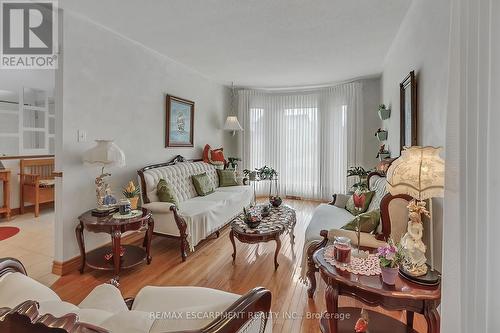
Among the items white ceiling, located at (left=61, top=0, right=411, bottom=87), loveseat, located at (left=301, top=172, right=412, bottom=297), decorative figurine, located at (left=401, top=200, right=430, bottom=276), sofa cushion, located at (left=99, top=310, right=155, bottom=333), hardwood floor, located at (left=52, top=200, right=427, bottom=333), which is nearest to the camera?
sofa cushion, located at (left=99, top=310, right=155, bottom=333)

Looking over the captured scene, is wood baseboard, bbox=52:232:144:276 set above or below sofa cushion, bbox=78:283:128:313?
below

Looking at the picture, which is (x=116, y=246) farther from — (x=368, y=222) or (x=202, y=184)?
(x=368, y=222)

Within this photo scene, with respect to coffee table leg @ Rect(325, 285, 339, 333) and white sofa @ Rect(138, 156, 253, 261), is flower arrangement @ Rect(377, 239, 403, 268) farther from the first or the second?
white sofa @ Rect(138, 156, 253, 261)

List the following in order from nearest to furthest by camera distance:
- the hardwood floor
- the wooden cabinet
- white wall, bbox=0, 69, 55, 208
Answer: the hardwood floor < the wooden cabinet < white wall, bbox=0, 69, 55, 208

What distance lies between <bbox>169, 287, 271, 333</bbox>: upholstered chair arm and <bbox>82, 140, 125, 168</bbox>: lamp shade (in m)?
2.23

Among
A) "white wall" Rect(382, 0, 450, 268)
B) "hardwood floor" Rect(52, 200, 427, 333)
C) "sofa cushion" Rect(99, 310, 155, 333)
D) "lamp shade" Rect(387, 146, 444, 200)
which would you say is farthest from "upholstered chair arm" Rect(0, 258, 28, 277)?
"white wall" Rect(382, 0, 450, 268)

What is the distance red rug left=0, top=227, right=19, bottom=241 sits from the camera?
3586mm

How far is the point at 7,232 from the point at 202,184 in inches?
112

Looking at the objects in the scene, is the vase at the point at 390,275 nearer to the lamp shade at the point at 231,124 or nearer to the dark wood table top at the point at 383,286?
the dark wood table top at the point at 383,286

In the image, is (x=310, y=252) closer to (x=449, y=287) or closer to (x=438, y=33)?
(x=449, y=287)

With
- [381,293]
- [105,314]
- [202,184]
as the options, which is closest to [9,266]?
[105,314]

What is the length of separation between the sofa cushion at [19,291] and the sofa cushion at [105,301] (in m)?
0.15

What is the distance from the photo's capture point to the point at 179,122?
430cm

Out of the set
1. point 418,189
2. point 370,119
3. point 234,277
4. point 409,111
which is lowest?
point 234,277
